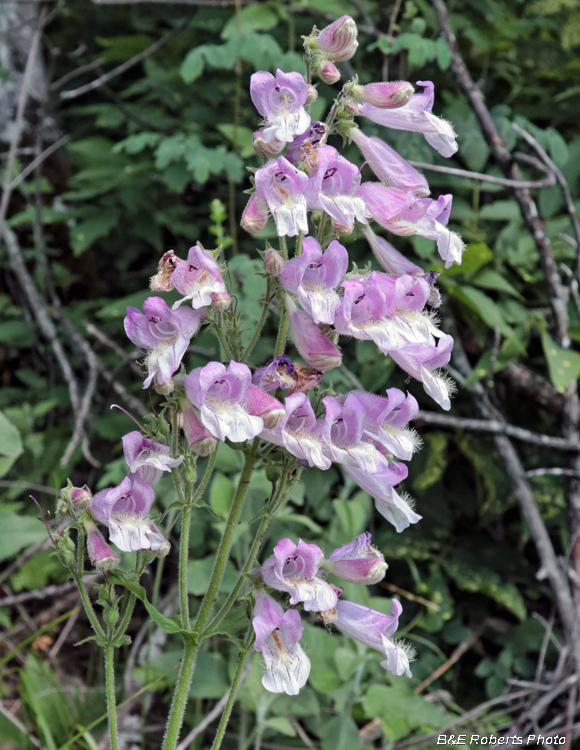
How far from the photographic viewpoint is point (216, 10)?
11.1 feet

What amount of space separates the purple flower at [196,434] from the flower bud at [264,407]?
3.9 inches

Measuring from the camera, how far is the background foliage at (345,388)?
248 centimetres

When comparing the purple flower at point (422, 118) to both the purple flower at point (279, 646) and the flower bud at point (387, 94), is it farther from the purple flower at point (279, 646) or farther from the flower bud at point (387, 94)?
the purple flower at point (279, 646)

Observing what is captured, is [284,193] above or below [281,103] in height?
below

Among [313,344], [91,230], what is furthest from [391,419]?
[91,230]

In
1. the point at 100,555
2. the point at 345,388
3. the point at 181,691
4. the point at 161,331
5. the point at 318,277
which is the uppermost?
the point at 318,277

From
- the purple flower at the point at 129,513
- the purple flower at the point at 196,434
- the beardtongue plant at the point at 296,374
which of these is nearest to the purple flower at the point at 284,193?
the beardtongue plant at the point at 296,374

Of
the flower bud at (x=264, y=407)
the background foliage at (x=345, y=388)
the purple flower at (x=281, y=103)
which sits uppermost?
the purple flower at (x=281, y=103)

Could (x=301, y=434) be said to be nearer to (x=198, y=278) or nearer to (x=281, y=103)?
(x=198, y=278)

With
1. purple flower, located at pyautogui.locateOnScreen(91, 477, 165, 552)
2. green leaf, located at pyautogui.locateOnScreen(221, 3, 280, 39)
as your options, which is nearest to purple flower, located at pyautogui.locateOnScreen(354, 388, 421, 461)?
purple flower, located at pyautogui.locateOnScreen(91, 477, 165, 552)

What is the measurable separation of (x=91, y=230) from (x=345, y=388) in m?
1.50

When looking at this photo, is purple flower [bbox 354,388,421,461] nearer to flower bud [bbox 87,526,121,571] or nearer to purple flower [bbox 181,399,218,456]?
purple flower [bbox 181,399,218,456]

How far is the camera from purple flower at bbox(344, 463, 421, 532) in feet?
4.52

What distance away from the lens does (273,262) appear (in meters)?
1.35
